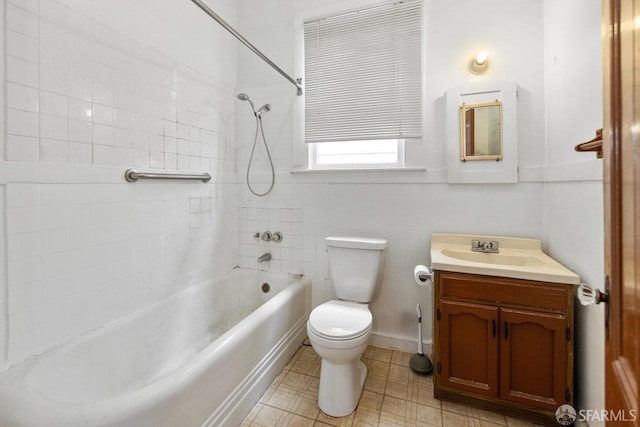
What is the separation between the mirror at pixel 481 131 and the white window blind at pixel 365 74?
283 mm

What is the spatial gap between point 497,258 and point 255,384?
1576mm

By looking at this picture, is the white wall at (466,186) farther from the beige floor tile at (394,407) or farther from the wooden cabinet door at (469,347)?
the beige floor tile at (394,407)

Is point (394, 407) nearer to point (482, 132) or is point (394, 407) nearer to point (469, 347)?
point (469, 347)

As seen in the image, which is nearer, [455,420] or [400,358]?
[455,420]

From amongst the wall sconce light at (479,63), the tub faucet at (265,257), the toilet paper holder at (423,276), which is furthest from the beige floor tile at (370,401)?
the wall sconce light at (479,63)

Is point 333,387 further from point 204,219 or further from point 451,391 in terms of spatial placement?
point 204,219

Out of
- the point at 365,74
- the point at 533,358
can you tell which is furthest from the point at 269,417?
the point at 365,74

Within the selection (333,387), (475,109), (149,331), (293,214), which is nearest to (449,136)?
(475,109)

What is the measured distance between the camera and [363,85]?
2.05 metres

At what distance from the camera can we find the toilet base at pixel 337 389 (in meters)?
1.47

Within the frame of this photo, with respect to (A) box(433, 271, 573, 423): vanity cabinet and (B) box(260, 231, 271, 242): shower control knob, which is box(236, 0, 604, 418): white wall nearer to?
(A) box(433, 271, 573, 423): vanity cabinet

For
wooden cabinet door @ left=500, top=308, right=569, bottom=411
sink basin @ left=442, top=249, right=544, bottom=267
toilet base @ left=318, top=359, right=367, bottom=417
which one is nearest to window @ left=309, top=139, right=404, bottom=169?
sink basin @ left=442, top=249, right=544, bottom=267

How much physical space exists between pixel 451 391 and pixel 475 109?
1676mm

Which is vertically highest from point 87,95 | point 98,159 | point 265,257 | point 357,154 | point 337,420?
point 87,95
